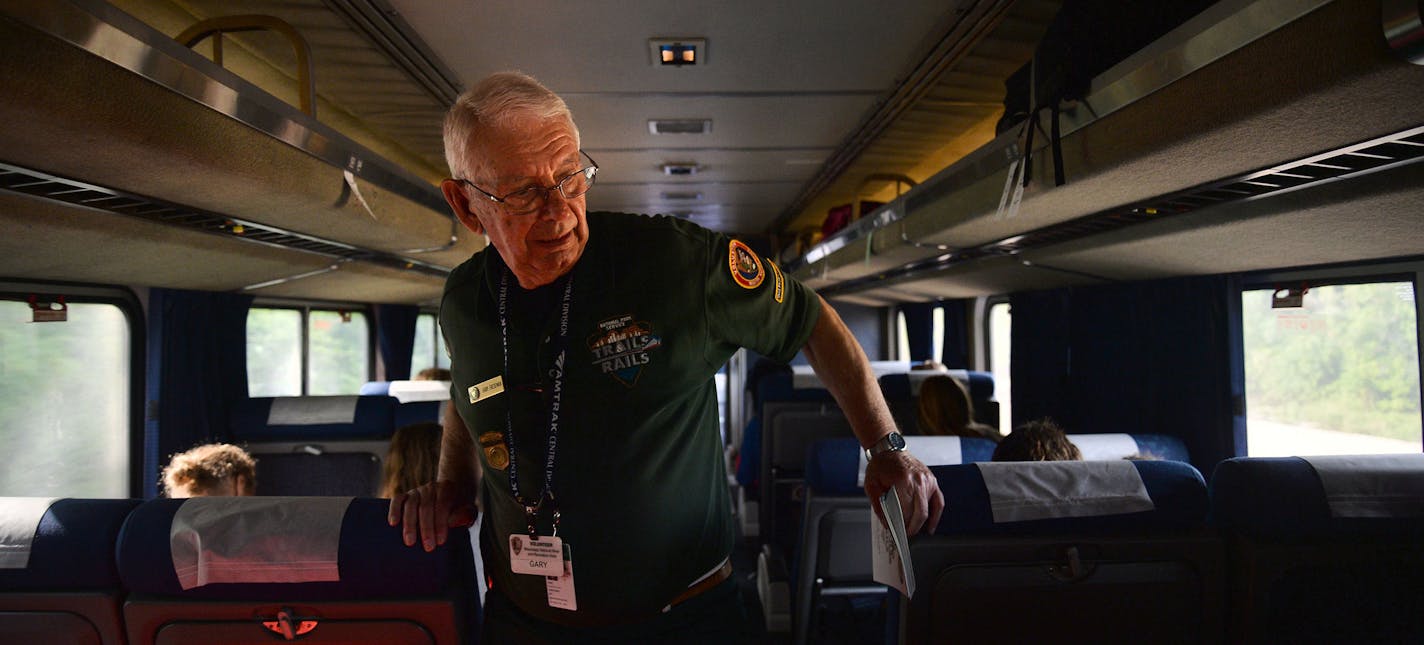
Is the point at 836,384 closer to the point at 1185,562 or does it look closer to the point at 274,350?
the point at 1185,562

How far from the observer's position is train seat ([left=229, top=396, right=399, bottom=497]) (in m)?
4.75

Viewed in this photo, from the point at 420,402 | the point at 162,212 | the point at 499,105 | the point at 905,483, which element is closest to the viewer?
the point at 499,105

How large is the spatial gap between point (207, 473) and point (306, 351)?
3.43m

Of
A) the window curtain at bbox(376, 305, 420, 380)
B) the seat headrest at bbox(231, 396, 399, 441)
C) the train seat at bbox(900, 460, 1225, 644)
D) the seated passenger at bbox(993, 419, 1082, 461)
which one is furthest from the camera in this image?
the window curtain at bbox(376, 305, 420, 380)

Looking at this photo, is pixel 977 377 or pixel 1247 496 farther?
pixel 977 377

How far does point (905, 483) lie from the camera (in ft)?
5.29

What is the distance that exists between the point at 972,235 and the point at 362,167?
268 cm

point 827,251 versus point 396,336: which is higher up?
point 827,251

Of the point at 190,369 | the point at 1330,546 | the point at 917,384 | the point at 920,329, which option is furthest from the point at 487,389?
the point at 920,329

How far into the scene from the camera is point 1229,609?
6.24 ft

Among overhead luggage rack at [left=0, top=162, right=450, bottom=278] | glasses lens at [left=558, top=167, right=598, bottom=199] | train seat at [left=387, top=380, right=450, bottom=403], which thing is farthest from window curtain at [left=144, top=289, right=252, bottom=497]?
glasses lens at [left=558, top=167, right=598, bottom=199]

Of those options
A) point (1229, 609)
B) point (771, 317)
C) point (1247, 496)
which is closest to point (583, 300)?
point (771, 317)

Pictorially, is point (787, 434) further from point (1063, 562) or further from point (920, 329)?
point (1063, 562)

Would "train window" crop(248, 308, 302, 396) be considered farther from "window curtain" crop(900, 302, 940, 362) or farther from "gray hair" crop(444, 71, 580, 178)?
"window curtain" crop(900, 302, 940, 362)
